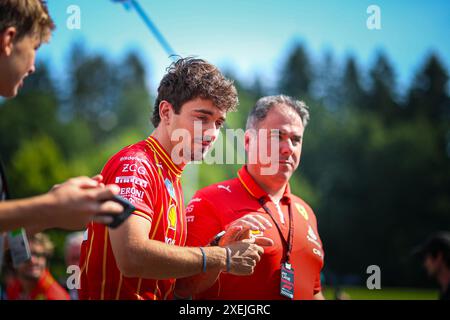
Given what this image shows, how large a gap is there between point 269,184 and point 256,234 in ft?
1.98

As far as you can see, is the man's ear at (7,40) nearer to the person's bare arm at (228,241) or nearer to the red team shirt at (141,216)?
the red team shirt at (141,216)

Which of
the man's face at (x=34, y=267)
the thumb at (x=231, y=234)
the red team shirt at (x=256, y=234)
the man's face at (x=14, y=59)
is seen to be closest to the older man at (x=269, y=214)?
the red team shirt at (x=256, y=234)

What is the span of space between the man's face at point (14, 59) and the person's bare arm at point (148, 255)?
948 millimetres

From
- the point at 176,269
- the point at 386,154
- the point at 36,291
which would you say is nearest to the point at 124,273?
the point at 176,269

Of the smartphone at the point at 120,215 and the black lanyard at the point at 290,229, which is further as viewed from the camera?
the black lanyard at the point at 290,229

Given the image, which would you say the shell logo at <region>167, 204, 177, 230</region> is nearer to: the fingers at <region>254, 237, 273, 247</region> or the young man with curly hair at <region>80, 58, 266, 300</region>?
the young man with curly hair at <region>80, 58, 266, 300</region>

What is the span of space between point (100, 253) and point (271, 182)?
1879 mm

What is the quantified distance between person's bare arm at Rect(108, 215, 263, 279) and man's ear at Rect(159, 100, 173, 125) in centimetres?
87

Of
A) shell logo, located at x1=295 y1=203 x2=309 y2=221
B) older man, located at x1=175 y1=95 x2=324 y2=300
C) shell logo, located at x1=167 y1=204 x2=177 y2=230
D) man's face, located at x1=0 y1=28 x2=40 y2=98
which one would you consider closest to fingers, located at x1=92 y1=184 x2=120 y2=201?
man's face, located at x1=0 y1=28 x2=40 y2=98

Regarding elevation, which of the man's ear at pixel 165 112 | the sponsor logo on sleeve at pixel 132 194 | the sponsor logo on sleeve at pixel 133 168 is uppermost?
the man's ear at pixel 165 112

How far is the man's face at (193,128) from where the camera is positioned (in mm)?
3727

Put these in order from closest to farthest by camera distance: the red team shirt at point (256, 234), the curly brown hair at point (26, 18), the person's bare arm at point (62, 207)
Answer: the person's bare arm at point (62, 207) → the curly brown hair at point (26, 18) → the red team shirt at point (256, 234)

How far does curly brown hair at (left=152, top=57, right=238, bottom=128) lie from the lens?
378 centimetres

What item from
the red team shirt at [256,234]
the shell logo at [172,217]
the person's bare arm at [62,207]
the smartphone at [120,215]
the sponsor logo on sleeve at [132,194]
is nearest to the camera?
the person's bare arm at [62,207]
